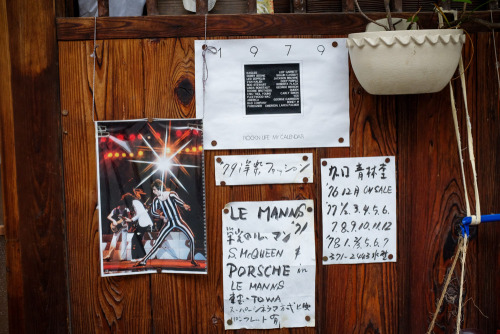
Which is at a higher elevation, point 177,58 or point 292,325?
point 177,58

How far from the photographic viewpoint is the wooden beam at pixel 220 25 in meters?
2.65

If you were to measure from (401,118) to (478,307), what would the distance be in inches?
40.9

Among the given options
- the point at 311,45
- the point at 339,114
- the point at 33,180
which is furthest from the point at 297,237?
the point at 33,180

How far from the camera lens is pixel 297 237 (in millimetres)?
2779

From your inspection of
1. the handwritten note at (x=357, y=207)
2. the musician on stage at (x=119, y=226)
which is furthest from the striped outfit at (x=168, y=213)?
the handwritten note at (x=357, y=207)

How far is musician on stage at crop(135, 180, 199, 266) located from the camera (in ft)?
8.93

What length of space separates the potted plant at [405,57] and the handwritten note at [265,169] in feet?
1.69

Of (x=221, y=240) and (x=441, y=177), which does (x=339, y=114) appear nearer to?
(x=441, y=177)

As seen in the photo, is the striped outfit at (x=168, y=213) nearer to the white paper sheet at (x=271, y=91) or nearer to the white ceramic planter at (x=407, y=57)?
the white paper sheet at (x=271, y=91)

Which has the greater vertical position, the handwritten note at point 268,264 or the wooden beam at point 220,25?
the wooden beam at point 220,25

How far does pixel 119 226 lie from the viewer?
2.72m

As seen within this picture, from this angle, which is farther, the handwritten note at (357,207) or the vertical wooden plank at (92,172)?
the handwritten note at (357,207)

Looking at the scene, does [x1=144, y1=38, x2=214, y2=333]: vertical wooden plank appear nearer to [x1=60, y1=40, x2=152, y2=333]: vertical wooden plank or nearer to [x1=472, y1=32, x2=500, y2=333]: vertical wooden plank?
[x1=60, y1=40, x2=152, y2=333]: vertical wooden plank

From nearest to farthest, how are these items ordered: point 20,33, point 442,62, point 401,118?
1. point 442,62
2. point 20,33
3. point 401,118
